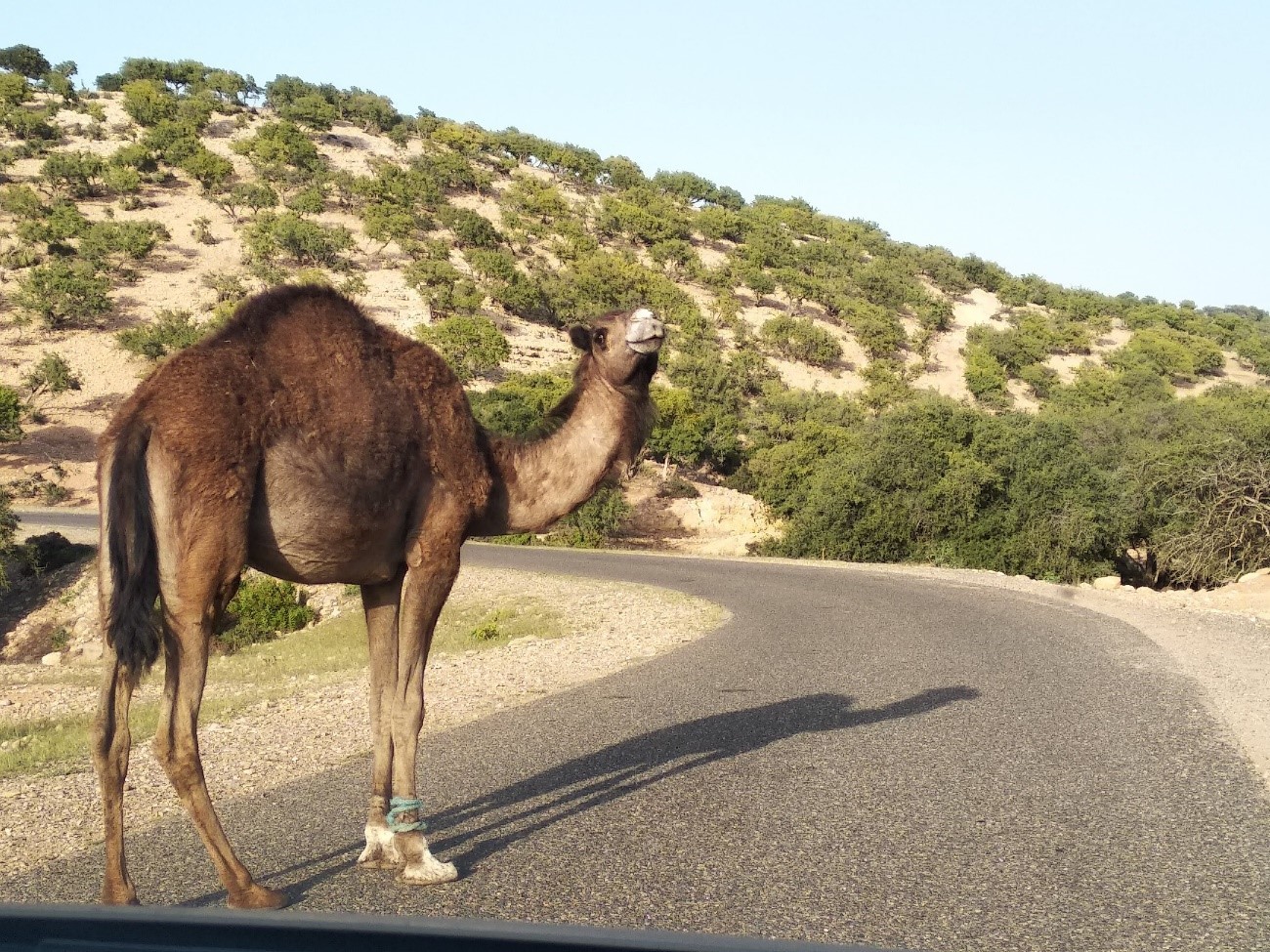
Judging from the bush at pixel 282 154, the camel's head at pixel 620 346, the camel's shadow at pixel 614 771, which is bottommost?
the camel's shadow at pixel 614 771

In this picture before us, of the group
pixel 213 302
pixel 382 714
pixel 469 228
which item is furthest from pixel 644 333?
pixel 469 228

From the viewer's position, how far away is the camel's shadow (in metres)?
6.30

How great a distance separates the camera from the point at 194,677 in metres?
5.23

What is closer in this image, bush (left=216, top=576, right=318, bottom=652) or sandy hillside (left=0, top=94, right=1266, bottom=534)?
bush (left=216, top=576, right=318, bottom=652)

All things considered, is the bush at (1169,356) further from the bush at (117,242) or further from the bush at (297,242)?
the bush at (117,242)

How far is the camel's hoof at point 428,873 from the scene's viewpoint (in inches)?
224

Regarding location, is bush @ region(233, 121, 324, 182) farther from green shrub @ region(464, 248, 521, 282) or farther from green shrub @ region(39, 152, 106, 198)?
green shrub @ region(464, 248, 521, 282)

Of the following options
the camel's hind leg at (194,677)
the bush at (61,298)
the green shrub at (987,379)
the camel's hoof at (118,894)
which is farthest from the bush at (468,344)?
the camel's hoof at (118,894)

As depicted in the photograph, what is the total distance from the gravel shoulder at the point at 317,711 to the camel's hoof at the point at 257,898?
1.85 meters

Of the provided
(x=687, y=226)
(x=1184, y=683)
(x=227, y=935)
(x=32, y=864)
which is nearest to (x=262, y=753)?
(x=32, y=864)

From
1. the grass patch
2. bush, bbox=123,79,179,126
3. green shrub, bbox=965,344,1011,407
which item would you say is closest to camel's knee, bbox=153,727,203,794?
the grass patch

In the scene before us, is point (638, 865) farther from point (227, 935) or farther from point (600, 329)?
point (227, 935)

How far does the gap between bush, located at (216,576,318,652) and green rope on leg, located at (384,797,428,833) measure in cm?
1792

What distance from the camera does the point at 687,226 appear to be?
9094 centimetres
